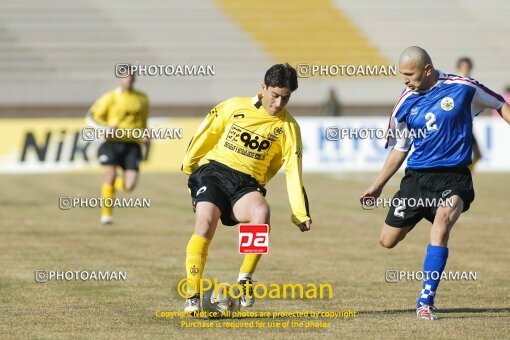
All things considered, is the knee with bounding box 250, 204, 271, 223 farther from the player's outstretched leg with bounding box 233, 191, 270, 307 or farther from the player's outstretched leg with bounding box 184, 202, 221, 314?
the player's outstretched leg with bounding box 184, 202, 221, 314

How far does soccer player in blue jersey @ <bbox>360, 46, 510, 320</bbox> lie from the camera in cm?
802

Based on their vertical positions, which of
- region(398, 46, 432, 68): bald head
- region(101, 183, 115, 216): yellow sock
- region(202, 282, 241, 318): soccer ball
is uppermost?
region(398, 46, 432, 68): bald head

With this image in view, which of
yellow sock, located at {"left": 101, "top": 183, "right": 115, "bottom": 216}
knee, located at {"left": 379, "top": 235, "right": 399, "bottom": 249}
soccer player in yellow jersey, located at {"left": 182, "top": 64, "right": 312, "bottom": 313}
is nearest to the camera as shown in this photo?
soccer player in yellow jersey, located at {"left": 182, "top": 64, "right": 312, "bottom": 313}

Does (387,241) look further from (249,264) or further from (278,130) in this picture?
(278,130)

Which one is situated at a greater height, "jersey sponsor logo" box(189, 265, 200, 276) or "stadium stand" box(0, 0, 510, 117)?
"stadium stand" box(0, 0, 510, 117)

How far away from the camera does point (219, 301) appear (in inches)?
313

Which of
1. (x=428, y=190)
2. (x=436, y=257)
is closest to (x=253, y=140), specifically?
(x=428, y=190)

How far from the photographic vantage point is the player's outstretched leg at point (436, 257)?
7953 mm

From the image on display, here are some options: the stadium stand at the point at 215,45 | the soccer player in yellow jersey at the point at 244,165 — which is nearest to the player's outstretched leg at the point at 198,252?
the soccer player in yellow jersey at the point at 244,165

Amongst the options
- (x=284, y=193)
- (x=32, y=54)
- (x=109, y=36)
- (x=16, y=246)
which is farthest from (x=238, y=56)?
(x=16, y=246)

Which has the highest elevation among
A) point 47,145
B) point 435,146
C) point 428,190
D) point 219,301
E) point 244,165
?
point 47,145

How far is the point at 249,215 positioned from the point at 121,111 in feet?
30.2

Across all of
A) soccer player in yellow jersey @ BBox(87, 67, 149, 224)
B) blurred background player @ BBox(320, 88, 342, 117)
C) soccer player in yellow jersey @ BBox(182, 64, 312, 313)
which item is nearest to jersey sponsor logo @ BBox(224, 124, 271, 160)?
soccer player in yellow jersey @ BBox(182, 64, 312, 313)

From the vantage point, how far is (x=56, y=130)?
1067 inches
